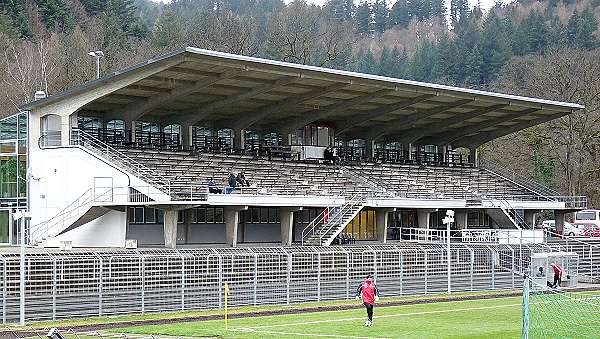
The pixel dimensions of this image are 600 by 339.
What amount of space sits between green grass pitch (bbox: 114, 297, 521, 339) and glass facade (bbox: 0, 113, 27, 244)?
2380cm

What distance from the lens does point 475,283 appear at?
1881 inches

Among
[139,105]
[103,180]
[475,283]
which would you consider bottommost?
[475,283]

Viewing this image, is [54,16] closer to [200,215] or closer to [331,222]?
[200,215]

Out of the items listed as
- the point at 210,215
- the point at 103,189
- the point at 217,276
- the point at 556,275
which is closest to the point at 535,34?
the point at 210,215

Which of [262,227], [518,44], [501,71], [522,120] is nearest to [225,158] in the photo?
[262,227]

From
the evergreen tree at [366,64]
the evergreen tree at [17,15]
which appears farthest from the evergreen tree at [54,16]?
the evergreen tree at [366,64]

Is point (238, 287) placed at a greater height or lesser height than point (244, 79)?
lesser

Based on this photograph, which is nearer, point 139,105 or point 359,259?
point 359,259

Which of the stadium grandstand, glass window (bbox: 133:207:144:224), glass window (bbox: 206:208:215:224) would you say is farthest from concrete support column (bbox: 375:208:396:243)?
glass window (bbox: 133:207:144:224)

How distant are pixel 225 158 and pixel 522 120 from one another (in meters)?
25.0

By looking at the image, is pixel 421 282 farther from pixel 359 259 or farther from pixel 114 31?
pixel 114 31

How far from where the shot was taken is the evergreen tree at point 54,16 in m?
108

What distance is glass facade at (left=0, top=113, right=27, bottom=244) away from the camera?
5481 centimetres

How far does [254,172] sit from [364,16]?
140 meters
